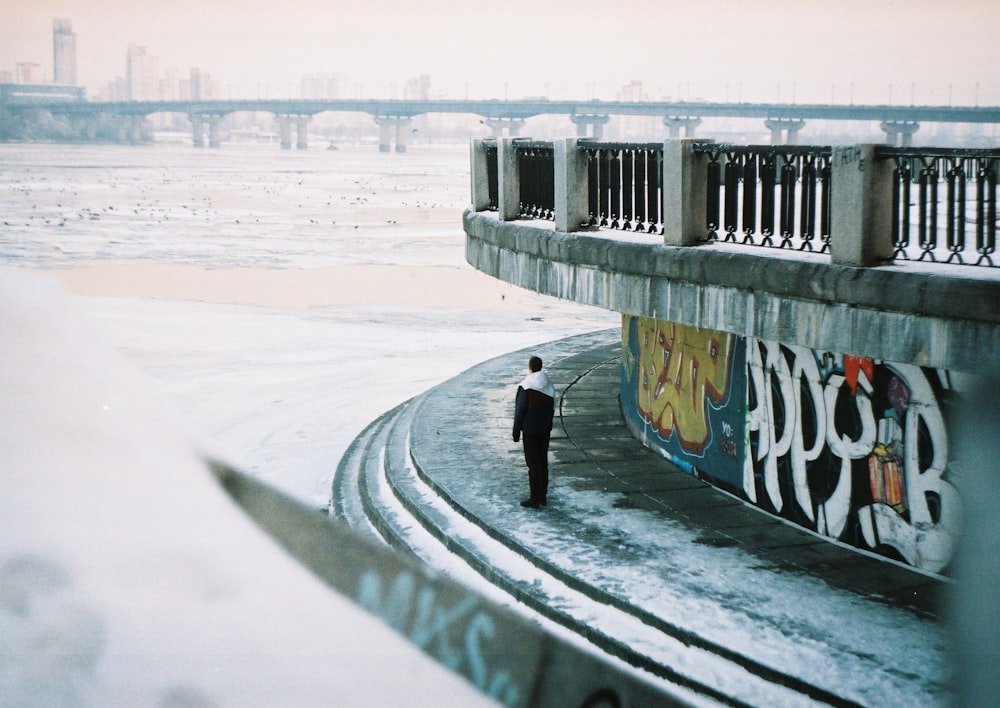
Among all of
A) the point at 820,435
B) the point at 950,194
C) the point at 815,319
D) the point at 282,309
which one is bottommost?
the point at 282,309

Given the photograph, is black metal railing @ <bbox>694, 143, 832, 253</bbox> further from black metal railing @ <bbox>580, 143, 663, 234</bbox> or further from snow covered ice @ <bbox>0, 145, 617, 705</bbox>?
snow covered ice @ <bbox>0, 145, 617, 705</bbox>

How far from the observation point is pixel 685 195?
10.8 metres

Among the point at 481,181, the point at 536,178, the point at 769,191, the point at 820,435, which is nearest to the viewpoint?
the point at 769,191

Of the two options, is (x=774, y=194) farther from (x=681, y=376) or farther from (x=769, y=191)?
(x=681, y=376)

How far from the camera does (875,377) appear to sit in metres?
9.84

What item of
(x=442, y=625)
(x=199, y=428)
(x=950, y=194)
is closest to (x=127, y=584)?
(x=442, y=625)

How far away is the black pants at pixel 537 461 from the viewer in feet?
37.1

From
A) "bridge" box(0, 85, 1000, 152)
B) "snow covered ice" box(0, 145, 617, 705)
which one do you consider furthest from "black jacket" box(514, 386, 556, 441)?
"bridge" box(0, 85, 1000, 152)

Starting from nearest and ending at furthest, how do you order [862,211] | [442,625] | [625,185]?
[442,625] < [862,211] < [625,185]

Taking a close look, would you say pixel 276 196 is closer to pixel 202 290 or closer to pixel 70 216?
pixel 70 216

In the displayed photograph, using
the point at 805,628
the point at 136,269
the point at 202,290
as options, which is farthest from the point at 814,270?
the point at 136,269

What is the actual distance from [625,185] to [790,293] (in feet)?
11.3

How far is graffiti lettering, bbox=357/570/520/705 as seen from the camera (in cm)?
745

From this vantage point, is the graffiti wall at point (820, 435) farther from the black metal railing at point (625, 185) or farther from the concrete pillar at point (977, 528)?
the black metal railing at point (625, 185)
